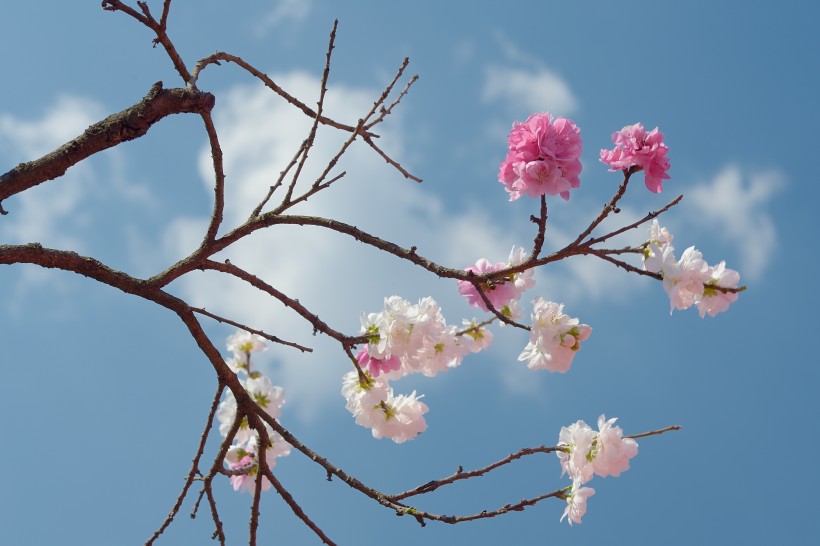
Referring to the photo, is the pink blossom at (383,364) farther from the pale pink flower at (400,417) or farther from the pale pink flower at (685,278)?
the pale pink flower at (685,278)

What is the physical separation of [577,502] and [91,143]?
1.69 metres

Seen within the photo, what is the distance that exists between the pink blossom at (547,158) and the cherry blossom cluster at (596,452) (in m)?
0.76

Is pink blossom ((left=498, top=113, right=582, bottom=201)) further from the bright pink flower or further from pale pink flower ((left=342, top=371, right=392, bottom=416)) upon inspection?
pale pink flower ((left=342, top=371, right=392, bottom=416))

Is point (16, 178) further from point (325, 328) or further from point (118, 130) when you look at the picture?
point (325, 328)

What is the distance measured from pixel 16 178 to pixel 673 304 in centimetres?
186

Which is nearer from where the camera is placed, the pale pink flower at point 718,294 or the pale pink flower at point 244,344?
the pale pink flower at point 718,294

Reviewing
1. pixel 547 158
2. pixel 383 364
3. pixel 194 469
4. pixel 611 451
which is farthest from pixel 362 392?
pixel 547 158

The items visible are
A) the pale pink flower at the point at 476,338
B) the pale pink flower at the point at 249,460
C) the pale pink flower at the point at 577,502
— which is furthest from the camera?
the pale pink flower at the point at 476,338

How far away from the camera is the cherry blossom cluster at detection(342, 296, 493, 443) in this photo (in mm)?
2479

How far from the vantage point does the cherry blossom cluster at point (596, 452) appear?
2.27 meters

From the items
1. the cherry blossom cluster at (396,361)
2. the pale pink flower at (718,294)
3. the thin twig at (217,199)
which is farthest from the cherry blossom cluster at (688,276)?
the thin twig at (217,199)

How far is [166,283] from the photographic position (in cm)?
243

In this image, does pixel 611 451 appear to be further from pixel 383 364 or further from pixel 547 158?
pixel 547 158

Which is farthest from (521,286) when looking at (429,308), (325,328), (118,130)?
(118,130)
